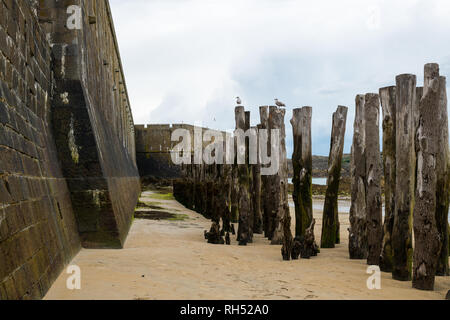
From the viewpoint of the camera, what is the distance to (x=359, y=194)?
Answer: 7.59 metres

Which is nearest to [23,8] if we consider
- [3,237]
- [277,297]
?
[3,237]

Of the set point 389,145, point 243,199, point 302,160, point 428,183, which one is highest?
point 389,145

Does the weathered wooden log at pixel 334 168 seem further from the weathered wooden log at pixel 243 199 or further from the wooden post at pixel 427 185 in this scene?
the wooden post at pixel 427 185

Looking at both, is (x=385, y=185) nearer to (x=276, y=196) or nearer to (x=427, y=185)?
(x=427, y=185)

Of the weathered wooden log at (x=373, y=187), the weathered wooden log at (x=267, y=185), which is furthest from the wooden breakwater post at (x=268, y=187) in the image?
the weathered wooden log at (x=373, y=187)

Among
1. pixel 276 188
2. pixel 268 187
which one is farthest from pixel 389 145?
pixel 268 187

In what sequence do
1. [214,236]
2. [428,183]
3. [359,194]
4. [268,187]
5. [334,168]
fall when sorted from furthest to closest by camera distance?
1. [268,187]
2. [214,236]
3. [334,168]
4. [359,194]
5. [428,183]

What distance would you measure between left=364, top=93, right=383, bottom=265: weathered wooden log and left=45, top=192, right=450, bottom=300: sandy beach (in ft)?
1.06

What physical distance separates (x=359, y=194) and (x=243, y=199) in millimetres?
2372

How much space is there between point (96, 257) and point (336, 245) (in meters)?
4.64

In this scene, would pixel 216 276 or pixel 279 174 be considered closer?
pixel 216 276

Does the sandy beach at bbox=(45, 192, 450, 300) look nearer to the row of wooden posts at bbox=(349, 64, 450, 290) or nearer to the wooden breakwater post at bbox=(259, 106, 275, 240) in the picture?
the row of wooden posts at bbox=(349, 64, 450, 290)
